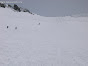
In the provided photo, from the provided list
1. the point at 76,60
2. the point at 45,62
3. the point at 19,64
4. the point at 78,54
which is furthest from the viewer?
the point at 78,54

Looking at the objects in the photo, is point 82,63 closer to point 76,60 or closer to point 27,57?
point 76,60

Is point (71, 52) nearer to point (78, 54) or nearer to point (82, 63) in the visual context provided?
point (78, 54)

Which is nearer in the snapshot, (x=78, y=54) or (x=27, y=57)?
(x=27, y=57)

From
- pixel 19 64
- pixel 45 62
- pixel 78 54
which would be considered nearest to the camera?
pixel 19 64

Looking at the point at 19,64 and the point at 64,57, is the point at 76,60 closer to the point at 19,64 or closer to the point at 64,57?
the point at 64,57

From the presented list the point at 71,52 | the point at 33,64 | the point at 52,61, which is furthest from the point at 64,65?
the point at 71,52

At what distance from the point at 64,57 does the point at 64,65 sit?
98cm

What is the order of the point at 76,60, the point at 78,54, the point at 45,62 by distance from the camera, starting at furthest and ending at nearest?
the point at 78,54 → the point at 76,60 → the point at 45,62

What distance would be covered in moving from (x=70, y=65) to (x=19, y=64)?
94.5 inches

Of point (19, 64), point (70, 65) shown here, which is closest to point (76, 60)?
point (70, 65)

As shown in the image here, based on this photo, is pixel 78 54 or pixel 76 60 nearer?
pixel 76 60

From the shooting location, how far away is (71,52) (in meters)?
6.97

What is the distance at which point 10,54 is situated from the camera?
6117mm

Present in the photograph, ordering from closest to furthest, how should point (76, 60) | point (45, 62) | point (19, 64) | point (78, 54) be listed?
1. point (19, 64)
2. point (45, 62)
3. point (76, 60)
4. point (78, 54)
